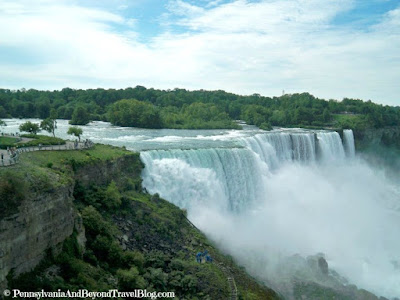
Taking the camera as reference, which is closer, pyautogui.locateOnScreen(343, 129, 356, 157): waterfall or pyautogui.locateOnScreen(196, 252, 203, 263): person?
pyautogui.locateOnScreen(196, 252, 203, 263): person

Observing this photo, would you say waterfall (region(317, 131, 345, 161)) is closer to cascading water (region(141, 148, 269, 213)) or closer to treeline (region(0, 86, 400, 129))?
treeline (region(0, 86, 400, 129))

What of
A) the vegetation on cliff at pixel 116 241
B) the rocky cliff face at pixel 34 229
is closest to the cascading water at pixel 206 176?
the vegetation on cliff at pixel 116 241

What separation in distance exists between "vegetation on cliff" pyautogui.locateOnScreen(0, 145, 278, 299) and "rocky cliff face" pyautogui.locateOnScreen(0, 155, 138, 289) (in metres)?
0.22

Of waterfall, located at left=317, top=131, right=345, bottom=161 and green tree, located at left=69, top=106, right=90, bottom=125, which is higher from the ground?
green tree, located at left=69, top=106, right=90, bottom=125

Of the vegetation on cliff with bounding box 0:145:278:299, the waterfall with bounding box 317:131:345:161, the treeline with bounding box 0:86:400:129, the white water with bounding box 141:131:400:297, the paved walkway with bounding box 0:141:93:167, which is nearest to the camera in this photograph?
the vegetation on cliff with bounding box 0:145:278:299

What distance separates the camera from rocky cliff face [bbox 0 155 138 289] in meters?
10.7

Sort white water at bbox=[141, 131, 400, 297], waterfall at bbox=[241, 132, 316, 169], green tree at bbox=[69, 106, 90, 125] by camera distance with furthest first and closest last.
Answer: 1. green tree at bbox=[69, 106, 90, 125]
2. waterfall at bbox=[241, 132, 316, 169]
3. white water at bbox=[141, 131, 400, 297]

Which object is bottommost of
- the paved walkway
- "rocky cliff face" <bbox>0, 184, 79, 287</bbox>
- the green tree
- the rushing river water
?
the rushing river water

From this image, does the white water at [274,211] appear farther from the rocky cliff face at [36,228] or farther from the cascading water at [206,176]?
the rocky cliff face at [36,228]

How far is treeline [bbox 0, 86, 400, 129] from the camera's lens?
5150 cm

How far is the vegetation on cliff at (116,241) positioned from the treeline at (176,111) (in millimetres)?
30037

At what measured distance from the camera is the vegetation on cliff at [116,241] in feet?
40.7

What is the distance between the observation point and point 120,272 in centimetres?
1359

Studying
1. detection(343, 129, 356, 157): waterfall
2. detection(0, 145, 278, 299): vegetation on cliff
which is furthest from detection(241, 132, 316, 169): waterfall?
detection(0, 145, 278, 299): vegetation on cliff
